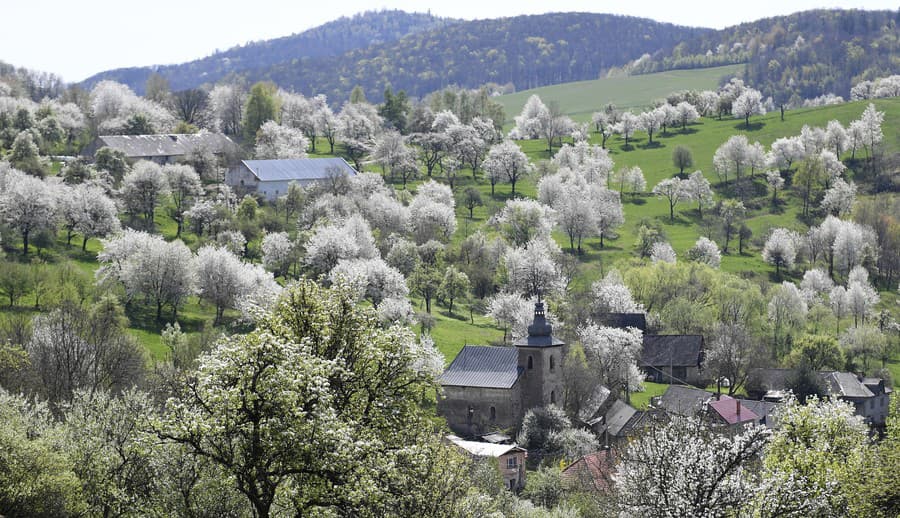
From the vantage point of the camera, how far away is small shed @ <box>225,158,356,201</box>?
12594 cm

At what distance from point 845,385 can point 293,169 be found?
6513 centimetres

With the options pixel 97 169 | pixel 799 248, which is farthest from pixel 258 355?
pixel 799 248

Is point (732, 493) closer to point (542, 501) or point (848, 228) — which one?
point (542, 501)

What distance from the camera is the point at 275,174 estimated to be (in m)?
128

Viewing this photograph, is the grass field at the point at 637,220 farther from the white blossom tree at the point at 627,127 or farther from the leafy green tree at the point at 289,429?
the leafy green tree at the point at 289,429

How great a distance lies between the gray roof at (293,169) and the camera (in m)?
127

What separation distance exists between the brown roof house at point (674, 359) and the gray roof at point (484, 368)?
2176 cm

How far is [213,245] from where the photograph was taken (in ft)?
321

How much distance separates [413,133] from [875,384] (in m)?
86.7

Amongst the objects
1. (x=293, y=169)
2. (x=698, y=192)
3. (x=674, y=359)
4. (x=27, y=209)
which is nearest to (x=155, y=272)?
(x=27, y=209)

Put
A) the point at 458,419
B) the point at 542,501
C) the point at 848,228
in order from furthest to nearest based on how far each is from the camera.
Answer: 1. the point at 848,228
2. the point at 458,419
3. the point at 542,501

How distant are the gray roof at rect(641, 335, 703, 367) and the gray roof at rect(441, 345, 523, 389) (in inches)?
866

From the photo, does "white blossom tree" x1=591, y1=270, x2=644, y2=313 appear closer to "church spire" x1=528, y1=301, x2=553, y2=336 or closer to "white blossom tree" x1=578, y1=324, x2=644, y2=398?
"white blossom tree" x1=578, y1=324, x2=644, y2=398

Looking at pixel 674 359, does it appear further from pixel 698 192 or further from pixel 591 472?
pixel 698 192
